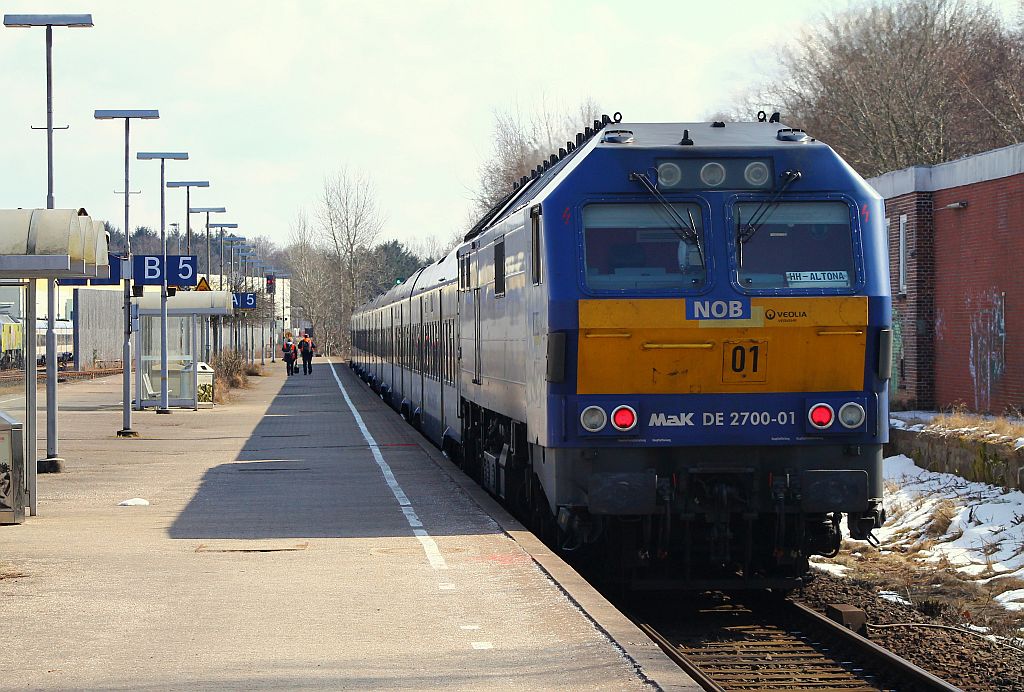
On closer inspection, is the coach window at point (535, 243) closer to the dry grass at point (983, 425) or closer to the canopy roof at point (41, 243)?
the canopy roof at point (41, 243)

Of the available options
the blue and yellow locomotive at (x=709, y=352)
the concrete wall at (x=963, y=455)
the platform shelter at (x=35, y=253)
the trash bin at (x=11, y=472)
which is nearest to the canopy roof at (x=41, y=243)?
the platform shelter at (x=35, y=253)

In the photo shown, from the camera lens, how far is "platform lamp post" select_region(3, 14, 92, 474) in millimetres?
14867

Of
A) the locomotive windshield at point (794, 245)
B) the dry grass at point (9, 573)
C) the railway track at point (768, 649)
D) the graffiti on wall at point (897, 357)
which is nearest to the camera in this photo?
the railway track at point (768, 649)

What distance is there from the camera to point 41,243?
13.8 m

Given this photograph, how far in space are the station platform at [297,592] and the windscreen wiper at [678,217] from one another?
2.49 m

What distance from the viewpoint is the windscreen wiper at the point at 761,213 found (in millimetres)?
11219

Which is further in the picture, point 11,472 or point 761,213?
point 11,472

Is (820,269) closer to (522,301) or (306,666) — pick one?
(522,301)

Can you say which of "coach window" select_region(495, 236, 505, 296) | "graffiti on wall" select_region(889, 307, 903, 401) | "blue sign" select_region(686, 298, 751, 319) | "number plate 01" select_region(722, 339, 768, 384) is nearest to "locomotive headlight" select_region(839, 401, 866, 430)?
"number plate 01" select_region(722, 339, 768, 384)

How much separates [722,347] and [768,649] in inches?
84.6

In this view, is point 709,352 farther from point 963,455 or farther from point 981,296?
point 981,296

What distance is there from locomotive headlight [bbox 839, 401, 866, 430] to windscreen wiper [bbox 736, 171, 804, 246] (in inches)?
54.8

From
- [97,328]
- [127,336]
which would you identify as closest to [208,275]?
[127,336]

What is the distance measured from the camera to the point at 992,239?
25812mm
